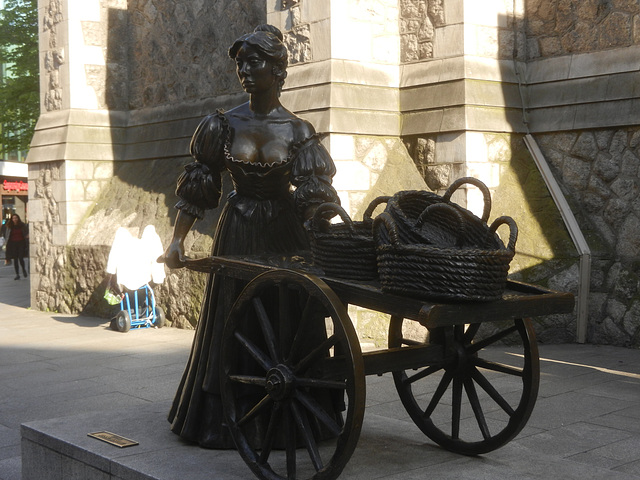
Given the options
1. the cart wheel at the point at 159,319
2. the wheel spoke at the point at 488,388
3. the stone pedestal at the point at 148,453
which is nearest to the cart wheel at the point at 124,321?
the cart wheel at the point at 159,319

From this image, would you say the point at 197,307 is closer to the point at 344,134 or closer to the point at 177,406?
the point at 344,134

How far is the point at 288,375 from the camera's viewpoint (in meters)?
3.83

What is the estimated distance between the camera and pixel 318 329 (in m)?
4.30

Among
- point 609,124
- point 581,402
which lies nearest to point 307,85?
point 609,124

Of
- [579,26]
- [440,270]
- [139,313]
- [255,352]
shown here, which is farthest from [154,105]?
[440,270]

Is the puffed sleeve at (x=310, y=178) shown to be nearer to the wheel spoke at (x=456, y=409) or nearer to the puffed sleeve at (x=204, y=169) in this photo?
the puffed sleeve at (x=204, y=169)

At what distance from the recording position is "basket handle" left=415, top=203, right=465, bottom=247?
3.70 metres

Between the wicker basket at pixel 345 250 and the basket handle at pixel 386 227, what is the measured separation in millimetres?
137

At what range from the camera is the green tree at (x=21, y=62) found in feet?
70.3

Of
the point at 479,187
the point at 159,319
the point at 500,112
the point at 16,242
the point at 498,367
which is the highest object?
the point at 500,112

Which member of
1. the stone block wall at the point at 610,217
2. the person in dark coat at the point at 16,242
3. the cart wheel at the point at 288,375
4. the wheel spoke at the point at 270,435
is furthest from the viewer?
the person in dark coat at the point at 16,242

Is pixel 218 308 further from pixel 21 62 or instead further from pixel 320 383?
pixel 21 62

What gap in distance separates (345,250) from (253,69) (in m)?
1.09

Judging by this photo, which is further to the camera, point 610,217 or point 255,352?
point 610,217
